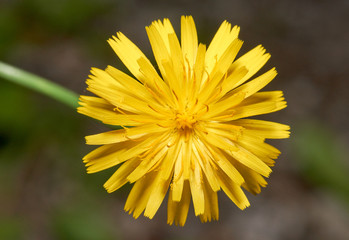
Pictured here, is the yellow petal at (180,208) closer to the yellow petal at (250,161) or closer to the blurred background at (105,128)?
the yellow petal at (250,161)

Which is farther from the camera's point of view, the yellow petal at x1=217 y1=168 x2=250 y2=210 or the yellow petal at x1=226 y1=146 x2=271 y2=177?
the yellow petal at x1=217 y1=168 x2=250 y2=210

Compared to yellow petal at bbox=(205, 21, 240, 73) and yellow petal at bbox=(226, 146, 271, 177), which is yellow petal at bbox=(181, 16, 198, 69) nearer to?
yellow petal at bbox=(205, 21, 240, 73)

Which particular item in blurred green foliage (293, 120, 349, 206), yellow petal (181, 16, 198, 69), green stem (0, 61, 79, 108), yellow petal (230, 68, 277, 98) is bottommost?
blurred green foliage (293, 120, 349, 206)

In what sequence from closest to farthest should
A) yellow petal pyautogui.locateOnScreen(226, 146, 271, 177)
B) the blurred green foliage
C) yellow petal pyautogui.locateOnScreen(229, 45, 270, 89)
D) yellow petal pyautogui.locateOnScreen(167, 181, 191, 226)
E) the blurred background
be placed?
yellow petal pyautogui.locateOnScreen(226, 146, 271, 177) < yellow petal pyautogui.locateOnScreen(229, 45, 270, 89) < yellow petal pyautogui.locateOnScreen(167, 181, 191, 226) < the blurred background < the blurred green foliage

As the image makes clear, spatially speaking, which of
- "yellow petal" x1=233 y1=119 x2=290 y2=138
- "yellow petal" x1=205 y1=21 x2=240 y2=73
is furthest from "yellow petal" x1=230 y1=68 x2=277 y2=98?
"yellow petal" x1=205 y1=21 x2=240 y2=73

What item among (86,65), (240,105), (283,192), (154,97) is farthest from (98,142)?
(283,192)

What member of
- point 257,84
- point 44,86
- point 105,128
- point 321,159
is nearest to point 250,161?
point 257,84

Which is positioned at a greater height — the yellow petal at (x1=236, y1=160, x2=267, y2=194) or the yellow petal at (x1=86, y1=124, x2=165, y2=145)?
the yellow petal at (x1=86, y1=124, x2=165, y2=145)
